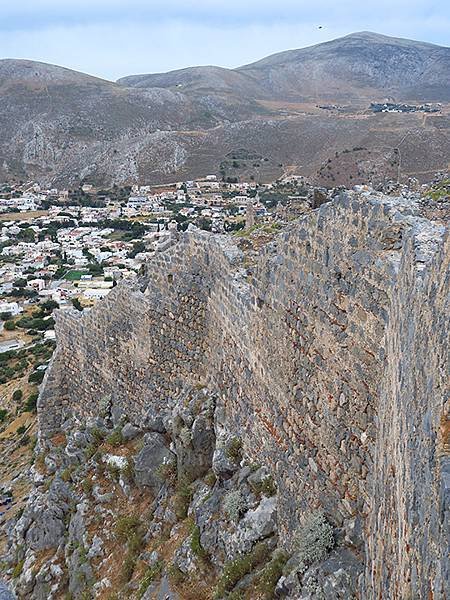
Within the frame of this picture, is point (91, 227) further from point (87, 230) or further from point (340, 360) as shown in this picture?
point (340, 360)

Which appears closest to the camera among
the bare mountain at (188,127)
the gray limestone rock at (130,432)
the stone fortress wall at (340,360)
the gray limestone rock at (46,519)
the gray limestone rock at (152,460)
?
the stone fortress wall at (340,360)

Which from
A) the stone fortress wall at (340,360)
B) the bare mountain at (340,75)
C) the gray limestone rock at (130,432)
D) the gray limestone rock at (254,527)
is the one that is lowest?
the gray limestone rock at (130,432)

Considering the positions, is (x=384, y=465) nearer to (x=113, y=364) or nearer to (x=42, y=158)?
(x=113, y=364)

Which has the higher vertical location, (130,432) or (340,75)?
(340,75)

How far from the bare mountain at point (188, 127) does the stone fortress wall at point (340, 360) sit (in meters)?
38.2

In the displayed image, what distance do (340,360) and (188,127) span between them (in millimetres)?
105616

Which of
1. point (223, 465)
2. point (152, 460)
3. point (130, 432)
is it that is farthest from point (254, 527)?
point (130, 432)

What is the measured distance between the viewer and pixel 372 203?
4340 millimetres

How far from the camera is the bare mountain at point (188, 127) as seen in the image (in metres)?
68.0

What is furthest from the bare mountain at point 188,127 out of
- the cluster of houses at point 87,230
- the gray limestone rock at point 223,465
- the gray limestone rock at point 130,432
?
the gray limestone rock at point 223,465

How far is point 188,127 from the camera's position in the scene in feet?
345

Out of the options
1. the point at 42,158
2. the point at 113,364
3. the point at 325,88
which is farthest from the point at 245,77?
the point at 113,364

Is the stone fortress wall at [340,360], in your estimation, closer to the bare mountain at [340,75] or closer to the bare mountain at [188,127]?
the bare mountain at [188,127]

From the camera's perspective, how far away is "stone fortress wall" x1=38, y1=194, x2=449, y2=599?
2.74 metres
